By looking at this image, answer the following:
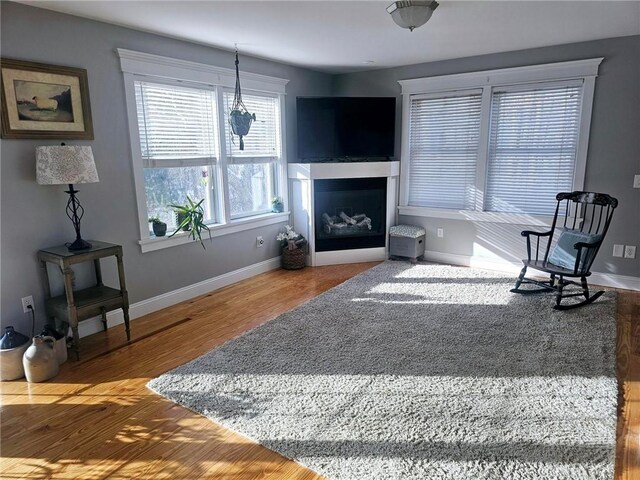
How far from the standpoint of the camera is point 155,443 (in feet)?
6.65

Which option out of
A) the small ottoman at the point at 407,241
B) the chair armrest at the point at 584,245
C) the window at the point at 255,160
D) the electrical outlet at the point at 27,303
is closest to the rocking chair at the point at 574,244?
the chair armrest at the point at 584,245

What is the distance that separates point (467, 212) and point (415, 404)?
313cm

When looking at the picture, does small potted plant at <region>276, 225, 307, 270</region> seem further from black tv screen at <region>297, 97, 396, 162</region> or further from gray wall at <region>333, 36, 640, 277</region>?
gray wall at <region>333, 36, 640, 277</region>

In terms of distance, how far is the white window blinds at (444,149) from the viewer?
4.75 m

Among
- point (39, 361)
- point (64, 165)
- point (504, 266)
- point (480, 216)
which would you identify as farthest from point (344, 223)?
point (39, 361)

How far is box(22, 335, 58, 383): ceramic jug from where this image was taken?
2.54 meters

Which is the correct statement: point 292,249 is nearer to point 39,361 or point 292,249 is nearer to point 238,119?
point 238,119

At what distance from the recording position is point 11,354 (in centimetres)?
258

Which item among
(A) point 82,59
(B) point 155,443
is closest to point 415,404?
(B) point 155,443

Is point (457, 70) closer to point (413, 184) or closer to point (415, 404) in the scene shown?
point (413, 184)

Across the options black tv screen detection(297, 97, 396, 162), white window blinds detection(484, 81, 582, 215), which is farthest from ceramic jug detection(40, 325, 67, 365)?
white window blinds detection(484, 81, 582, 215)

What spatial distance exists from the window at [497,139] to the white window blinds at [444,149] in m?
0.01

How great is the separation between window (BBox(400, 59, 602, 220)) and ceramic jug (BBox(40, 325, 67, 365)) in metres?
3.98

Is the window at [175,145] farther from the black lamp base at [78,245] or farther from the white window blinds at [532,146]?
the white window blinds at [532,146]
